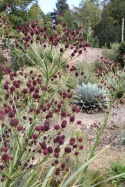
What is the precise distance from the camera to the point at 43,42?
2643 millimetres

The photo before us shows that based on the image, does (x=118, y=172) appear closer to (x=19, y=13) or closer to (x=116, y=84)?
(x=116, y=84)

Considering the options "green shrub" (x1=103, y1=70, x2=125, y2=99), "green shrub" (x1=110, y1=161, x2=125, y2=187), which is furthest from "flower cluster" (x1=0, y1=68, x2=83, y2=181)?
"green shrub" (x1=110, y1=161, x2=125, y2=187)

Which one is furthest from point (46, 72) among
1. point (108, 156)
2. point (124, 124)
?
point (124, 124)

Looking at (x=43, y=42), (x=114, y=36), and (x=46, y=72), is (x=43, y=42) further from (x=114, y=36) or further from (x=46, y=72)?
(x=114, y=36)

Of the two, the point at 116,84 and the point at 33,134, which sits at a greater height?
the point at 33,134

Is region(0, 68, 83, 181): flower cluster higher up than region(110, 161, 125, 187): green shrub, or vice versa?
region(0, 68, 83, 181): flower cluster

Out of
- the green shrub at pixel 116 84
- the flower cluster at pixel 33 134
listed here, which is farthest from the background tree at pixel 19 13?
the flower cluster at pixel 33 134

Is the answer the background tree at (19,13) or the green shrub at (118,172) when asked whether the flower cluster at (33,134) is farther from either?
the background tree at (19,13)

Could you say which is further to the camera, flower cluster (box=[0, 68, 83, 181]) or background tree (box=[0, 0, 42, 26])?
background tree (box=[0, 0, 42, 26])

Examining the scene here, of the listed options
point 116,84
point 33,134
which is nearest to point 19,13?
point 116,84

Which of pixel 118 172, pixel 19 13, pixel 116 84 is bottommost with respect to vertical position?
pixel 118 172

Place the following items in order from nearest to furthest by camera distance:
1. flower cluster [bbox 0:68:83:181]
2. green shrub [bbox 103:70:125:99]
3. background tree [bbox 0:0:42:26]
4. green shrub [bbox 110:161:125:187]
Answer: flower cluster [bbox 0:68:83:181], green shrub [bbox 103:70:125:99], green shrub [bbox 110:161:125:187], background tree [bbox 0:0:42:26]

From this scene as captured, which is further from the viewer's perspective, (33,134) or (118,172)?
(118,172)

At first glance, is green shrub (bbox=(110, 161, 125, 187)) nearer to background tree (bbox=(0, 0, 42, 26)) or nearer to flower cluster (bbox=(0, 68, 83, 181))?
flower cluster (bbox=(0, 68, 83, 181))
